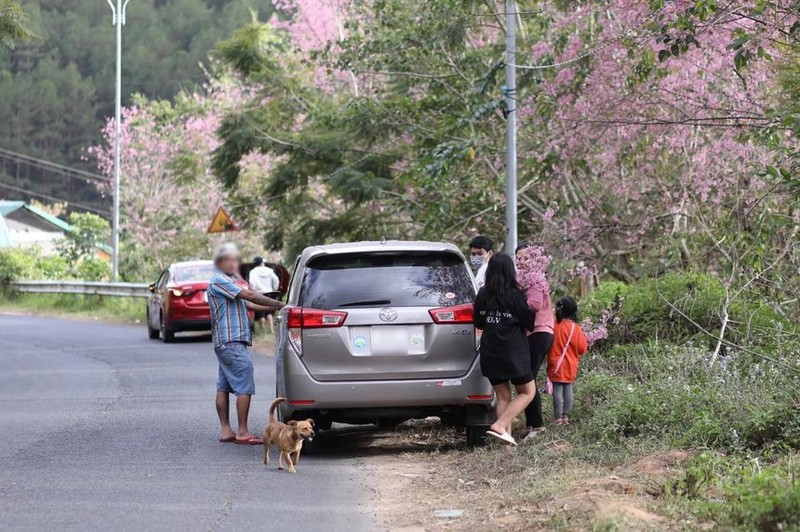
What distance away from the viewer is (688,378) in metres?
→ 12.7

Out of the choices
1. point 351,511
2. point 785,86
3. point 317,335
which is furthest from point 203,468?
point 785,86

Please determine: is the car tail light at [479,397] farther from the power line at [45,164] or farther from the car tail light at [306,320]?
the power line at [45,164]

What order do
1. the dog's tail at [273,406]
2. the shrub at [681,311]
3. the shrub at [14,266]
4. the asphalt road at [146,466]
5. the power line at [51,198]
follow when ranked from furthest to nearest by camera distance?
the power line at [51,198], the shrub at [14,266], the shrub at [681,311], the dog's tail at [273,406], the asphalt road at [146,466]

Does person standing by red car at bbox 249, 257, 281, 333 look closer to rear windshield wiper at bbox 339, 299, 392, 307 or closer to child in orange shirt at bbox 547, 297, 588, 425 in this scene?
child in orange shirt at bbox 547, 297, 588, 425

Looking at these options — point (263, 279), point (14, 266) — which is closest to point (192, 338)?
point (263, 279)

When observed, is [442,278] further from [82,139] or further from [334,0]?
[82,139]

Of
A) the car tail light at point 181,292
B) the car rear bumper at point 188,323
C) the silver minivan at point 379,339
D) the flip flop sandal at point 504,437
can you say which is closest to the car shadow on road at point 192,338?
the car rear bumper at point 188,323

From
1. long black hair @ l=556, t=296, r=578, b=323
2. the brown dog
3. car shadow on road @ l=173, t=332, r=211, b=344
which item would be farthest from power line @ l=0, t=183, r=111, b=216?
the brown dog

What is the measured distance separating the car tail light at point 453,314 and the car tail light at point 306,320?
753 mm

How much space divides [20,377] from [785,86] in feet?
38.6

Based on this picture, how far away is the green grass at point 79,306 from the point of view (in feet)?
121

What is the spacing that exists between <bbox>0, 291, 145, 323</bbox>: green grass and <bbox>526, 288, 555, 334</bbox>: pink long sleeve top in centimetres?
2408

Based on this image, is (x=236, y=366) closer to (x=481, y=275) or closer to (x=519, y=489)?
(x=481, y=275)

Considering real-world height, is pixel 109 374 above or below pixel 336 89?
below
